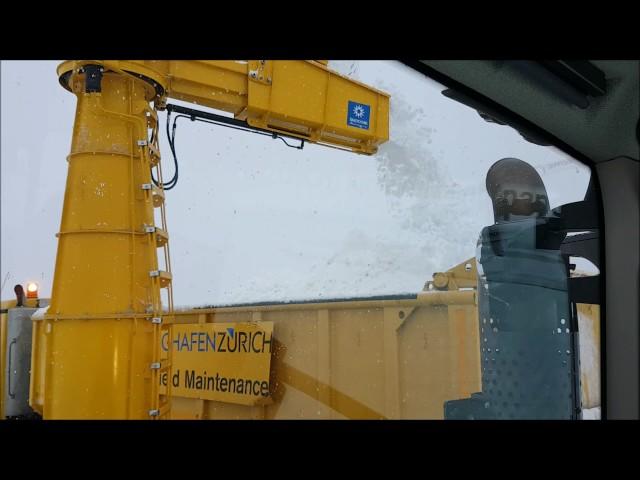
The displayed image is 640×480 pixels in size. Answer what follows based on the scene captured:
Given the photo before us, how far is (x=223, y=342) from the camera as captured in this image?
5.98 metres

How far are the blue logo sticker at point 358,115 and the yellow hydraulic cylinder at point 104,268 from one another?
1825mm

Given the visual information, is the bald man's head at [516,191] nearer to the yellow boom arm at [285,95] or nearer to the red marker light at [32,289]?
the yellow boom arm at [285,95]

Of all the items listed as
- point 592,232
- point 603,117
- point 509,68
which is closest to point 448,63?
point 509,68

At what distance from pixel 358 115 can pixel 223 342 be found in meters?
2.55

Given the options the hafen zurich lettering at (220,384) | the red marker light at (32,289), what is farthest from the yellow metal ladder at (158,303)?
the red marker light at (32,289)

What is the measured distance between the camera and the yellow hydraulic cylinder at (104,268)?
4.32 meters

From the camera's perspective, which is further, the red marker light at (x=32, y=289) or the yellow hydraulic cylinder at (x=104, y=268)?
the red marker light at (x=32, y=289)

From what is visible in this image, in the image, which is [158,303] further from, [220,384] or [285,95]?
[285,95]

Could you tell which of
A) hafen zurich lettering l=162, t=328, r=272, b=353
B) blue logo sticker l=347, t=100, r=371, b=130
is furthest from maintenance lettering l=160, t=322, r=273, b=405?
blue logo sticker l=347, t=100, r=371, b=130

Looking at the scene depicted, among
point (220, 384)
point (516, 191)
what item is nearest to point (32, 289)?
point (220, 384)

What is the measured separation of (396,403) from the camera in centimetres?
472

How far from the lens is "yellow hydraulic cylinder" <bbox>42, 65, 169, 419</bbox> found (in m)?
4.32
